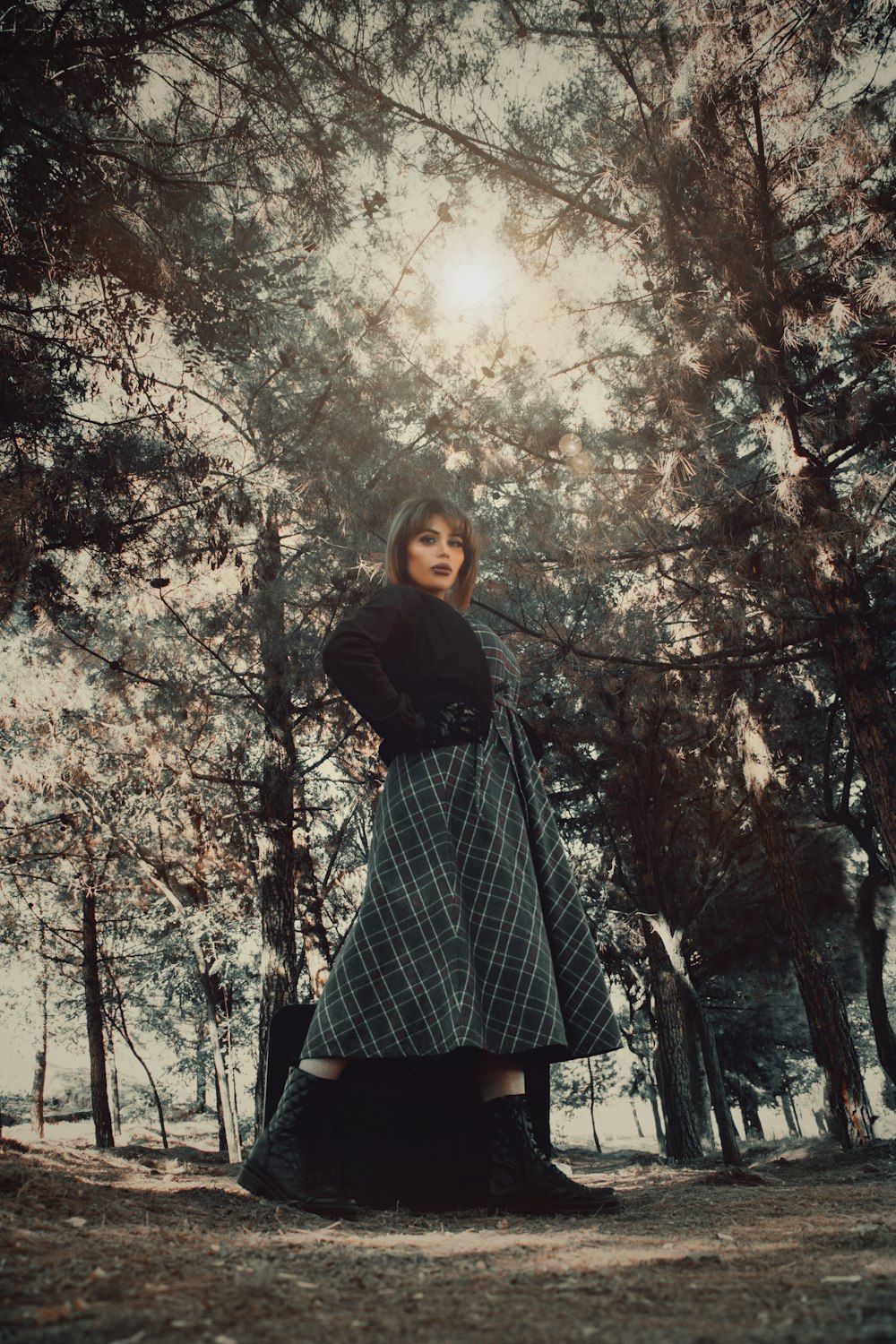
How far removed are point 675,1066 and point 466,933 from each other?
25.4 feet

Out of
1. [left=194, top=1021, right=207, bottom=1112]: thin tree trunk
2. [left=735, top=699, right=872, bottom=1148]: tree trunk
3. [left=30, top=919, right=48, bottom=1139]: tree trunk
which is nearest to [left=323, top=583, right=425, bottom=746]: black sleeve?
[left=735, top=699, right=872, bottom=1148]: tree trunk

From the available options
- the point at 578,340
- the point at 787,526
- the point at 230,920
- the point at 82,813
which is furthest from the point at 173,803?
the point at 787,526

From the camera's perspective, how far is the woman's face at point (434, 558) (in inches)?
117

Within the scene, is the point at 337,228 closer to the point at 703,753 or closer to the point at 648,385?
the point at 648,385

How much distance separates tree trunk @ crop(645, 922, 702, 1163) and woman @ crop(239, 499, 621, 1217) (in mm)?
7098

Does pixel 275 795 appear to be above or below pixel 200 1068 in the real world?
above

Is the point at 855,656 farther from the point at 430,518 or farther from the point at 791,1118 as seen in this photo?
the point at 791,1118

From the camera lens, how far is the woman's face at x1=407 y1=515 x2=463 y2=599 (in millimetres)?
2963

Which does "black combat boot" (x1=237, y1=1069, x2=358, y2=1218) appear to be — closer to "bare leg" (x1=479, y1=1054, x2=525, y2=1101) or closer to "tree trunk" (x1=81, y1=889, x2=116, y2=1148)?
"bare leg" (x1=479, y1=1054, x2=525, y2=1101)

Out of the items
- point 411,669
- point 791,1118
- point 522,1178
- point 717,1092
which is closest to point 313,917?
point 717,1092

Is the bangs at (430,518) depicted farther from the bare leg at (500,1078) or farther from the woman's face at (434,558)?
the bare leg at (500,1078)

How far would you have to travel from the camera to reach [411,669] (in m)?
2.57

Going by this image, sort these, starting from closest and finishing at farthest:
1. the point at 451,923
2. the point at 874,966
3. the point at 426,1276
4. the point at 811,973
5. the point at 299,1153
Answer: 1. the point at 426,1276
2. the point at 299,1153
3. the point at 451,923
4. the point at 811,973
5. the point at 874,966

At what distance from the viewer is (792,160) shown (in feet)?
16.6
